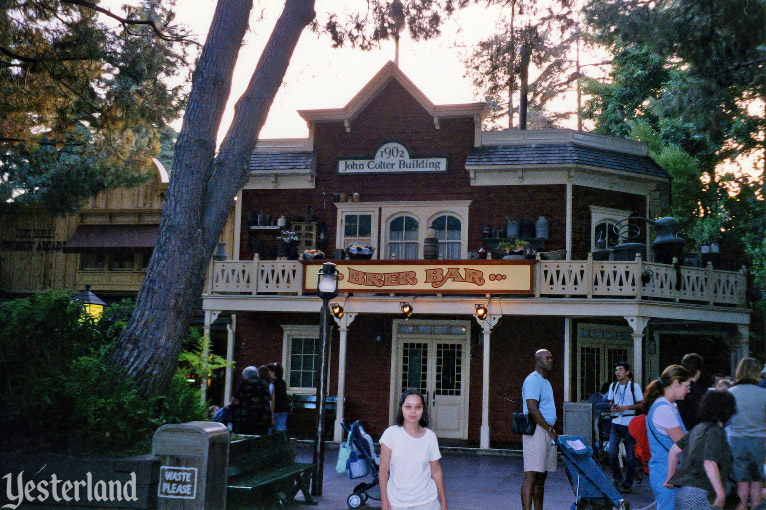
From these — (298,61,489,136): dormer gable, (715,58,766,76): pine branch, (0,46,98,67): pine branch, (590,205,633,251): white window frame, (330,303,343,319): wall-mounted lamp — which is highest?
(298,61,489,136): dormer gable

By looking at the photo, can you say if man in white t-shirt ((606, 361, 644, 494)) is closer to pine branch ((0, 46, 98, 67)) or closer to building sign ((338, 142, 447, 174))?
building sign ((338, 142, 447, 174))

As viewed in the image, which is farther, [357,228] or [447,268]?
[357,228]

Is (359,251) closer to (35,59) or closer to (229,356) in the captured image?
(229,356)

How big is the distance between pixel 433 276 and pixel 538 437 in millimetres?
8831

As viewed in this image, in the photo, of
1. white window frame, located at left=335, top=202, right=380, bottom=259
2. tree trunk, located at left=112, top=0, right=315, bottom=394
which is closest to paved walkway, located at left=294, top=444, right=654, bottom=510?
tree trunk, located at left=112, top=0, right=315, bottom=394

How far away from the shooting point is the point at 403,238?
18.8 metres

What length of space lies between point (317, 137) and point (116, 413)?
1320cm

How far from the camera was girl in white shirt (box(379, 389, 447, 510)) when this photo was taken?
527 centimetres

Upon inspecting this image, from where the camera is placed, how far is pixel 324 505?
969 centimetres

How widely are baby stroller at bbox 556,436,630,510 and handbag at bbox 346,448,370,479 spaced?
2936mm

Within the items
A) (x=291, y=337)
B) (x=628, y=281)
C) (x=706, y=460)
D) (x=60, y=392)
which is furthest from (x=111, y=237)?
(x=706, y=460)

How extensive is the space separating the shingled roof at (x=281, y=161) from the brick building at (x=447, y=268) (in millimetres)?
44

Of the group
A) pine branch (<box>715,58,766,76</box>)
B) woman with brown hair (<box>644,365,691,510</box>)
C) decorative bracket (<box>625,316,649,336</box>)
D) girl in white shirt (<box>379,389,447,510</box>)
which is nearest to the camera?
girl in white shirt (<box>379,389,447,510</box>)

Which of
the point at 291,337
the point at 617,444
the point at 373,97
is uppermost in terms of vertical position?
the point at 373,97
